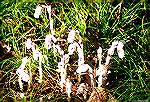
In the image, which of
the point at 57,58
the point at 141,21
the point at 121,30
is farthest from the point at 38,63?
the point at 141,21

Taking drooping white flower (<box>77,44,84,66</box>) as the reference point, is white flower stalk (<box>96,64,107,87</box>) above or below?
below

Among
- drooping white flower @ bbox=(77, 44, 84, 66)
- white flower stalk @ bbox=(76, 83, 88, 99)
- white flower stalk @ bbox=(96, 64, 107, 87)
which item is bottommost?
white flower stalk @ bbox=(76, 83, 88, 99)

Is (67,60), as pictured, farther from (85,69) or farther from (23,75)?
(23,75)

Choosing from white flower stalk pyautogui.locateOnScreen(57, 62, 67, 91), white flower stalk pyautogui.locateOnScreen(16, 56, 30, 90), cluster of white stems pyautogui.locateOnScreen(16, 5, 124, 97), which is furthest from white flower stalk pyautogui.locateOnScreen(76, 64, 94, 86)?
white flower stalk pyautogui.locateOnScreen(16, 56, 30, 90)

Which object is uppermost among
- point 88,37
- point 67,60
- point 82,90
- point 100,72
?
point 88,37

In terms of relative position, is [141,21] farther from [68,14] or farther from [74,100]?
[74,100]

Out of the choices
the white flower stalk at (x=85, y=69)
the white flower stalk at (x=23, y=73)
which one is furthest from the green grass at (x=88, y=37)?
the white flower stalk at (x=85, y=69)

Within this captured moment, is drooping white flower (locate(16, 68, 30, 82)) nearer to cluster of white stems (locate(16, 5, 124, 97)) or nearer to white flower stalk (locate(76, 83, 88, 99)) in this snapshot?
cluster of white stems (locate(16, 5, 124, 97))

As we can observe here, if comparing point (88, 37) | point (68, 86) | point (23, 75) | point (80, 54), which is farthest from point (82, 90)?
point (88, 37)
